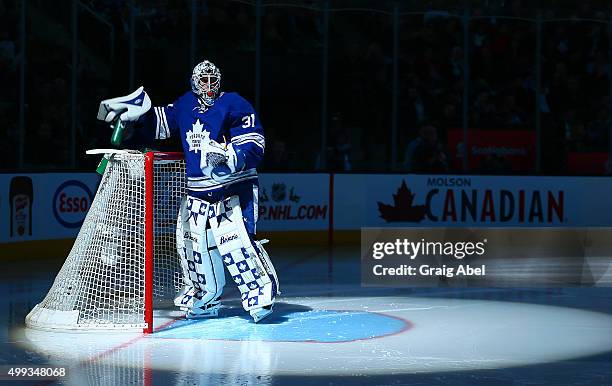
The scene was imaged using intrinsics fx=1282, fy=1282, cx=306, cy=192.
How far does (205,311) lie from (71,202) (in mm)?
4848

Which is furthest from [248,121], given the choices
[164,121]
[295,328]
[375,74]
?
[375,74]

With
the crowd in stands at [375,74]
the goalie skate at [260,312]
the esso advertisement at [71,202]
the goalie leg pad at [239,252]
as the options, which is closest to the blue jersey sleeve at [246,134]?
the goalie leg pad at [239,252]

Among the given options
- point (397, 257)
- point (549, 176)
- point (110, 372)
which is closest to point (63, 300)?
point (110, 372)

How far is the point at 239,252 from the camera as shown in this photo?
27.2 feet

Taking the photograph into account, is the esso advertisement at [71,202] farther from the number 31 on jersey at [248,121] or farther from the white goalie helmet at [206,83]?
the number 31 on jersey at [248,121]

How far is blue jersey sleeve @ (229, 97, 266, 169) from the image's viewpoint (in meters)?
8.23

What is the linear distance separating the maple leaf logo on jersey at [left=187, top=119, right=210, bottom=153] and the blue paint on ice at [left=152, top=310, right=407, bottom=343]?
1.17m

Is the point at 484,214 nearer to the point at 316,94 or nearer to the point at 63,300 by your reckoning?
the point at 316,94

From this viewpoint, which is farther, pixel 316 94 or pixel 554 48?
pixel 554 48

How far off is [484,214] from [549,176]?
1002 millimetres

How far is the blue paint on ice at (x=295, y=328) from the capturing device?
7.95 meters

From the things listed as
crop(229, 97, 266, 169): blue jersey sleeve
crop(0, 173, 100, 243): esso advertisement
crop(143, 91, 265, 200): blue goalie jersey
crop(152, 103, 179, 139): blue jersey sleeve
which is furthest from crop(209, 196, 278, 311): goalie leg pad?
crop(0, 173, 100, 243): esso advertisement

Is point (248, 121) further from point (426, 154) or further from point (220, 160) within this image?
point (426, 154)

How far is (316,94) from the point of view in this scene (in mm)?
16344
